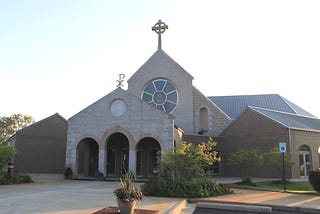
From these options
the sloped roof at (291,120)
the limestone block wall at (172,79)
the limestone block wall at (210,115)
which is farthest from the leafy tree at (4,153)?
Answer: the sloped roof at (291,120)

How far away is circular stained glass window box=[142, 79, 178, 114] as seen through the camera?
35531mm

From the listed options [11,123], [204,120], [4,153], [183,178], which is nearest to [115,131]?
[4,153]

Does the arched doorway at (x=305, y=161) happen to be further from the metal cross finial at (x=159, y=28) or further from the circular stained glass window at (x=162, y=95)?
the metal cross finial at (x=159, y=28)

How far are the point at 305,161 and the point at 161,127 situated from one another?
47.2 feet

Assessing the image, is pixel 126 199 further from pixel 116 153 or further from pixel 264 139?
pixel 264 139

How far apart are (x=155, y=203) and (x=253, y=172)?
63.7 feet

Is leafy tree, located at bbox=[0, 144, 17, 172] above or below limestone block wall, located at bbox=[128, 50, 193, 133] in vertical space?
below

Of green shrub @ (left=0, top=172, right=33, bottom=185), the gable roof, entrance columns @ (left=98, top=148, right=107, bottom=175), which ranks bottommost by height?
green shrub @ (left=0, top=172, right=33, bottom=185)

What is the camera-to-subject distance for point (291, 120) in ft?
106

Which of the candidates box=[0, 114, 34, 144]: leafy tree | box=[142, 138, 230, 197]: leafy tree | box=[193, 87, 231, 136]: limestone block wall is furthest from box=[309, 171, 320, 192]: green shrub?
box=[0, 114, 34, 144]: leafy tree

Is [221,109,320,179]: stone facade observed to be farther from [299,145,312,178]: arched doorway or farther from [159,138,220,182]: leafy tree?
[159,138,220,182]: leafy tree

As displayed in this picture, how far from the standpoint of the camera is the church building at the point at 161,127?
2631 cm

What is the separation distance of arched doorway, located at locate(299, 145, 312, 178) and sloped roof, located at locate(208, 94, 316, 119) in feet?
26.4

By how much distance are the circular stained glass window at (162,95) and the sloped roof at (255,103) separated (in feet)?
27.6
